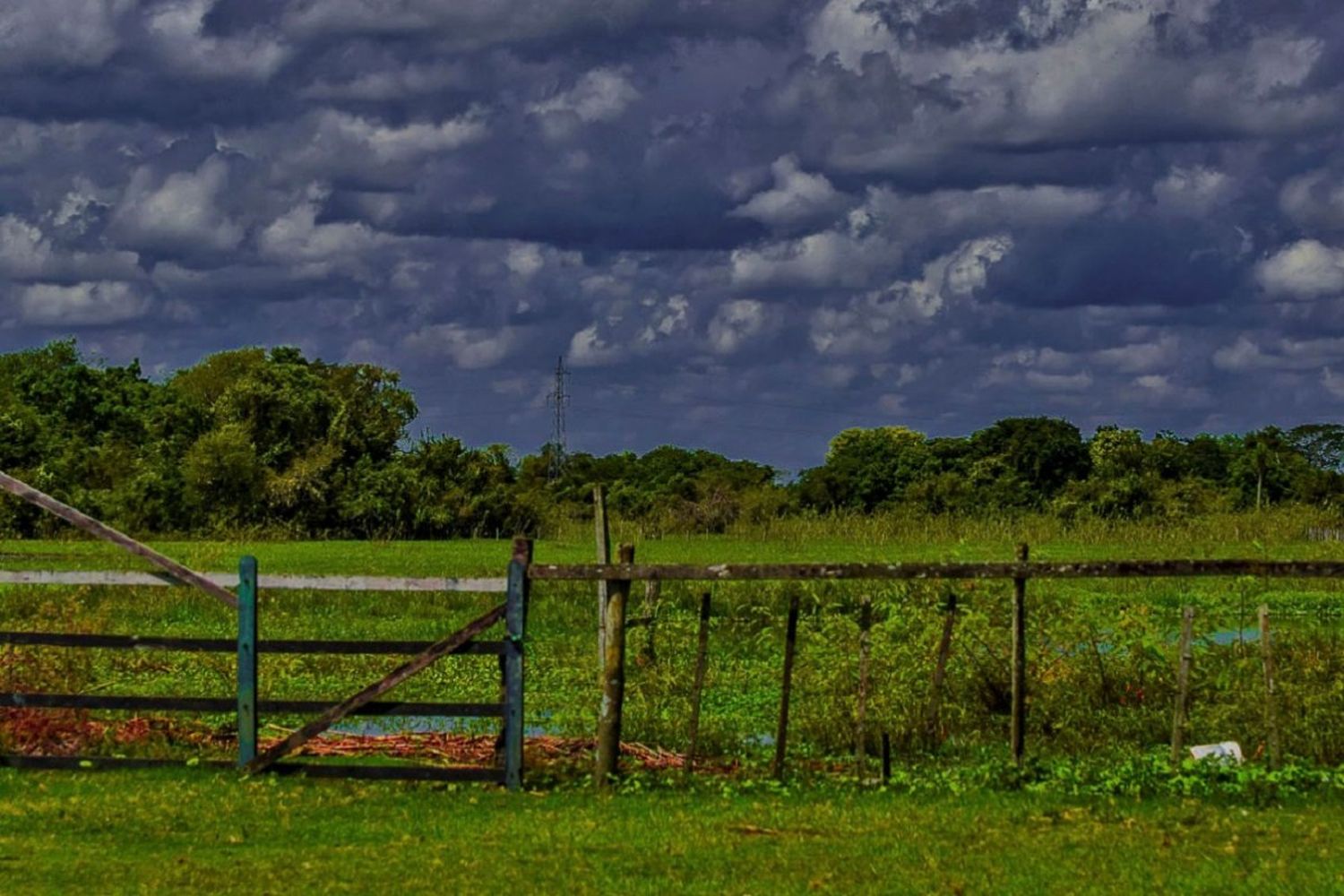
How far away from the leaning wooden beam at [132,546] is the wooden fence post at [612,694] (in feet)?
10.8

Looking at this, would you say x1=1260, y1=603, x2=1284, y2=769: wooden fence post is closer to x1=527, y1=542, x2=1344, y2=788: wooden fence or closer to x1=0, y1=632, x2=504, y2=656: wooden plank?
x1=527, y1=542, x2=1344, y2=788: wooden fence

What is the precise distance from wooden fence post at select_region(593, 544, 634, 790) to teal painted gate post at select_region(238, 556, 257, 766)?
9.83ft

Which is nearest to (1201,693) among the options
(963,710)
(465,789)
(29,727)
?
Answer: (963,710)

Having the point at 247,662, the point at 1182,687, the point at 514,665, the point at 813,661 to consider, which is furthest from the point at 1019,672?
the point at 247,662

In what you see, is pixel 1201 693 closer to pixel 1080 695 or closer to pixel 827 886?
pixel 1080 695

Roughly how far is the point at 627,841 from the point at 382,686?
3.20 meters

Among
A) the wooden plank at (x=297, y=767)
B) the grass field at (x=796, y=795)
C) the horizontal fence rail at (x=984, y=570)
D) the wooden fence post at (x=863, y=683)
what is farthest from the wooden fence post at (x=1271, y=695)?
the wooden plank at (x=297, y=767)

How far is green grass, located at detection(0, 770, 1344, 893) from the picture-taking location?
37.8 ft

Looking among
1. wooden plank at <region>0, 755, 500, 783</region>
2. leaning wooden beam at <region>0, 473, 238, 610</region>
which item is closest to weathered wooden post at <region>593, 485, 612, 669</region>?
wooden plank at <region>0, 755, 500, 783</region>

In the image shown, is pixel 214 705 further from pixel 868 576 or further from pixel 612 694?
pixel 868 576

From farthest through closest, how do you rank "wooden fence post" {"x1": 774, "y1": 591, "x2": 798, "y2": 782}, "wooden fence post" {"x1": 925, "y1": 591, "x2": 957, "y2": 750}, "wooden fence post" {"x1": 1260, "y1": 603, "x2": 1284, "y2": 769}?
"wooden fence post" {"x1": 925, "y1": 591, "x2": 957, "y2": 750} → "wooden fence post" {"x1": 774, "y1": 591, "x2": 798, "y2": 782} → "wooden fence post" {"x1": 1260, "y1": 603, "x2": 1284, "y2": 769}

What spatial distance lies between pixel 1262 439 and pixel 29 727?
3442 inches

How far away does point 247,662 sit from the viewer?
15.3 meters

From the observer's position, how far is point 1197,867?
1185cm
